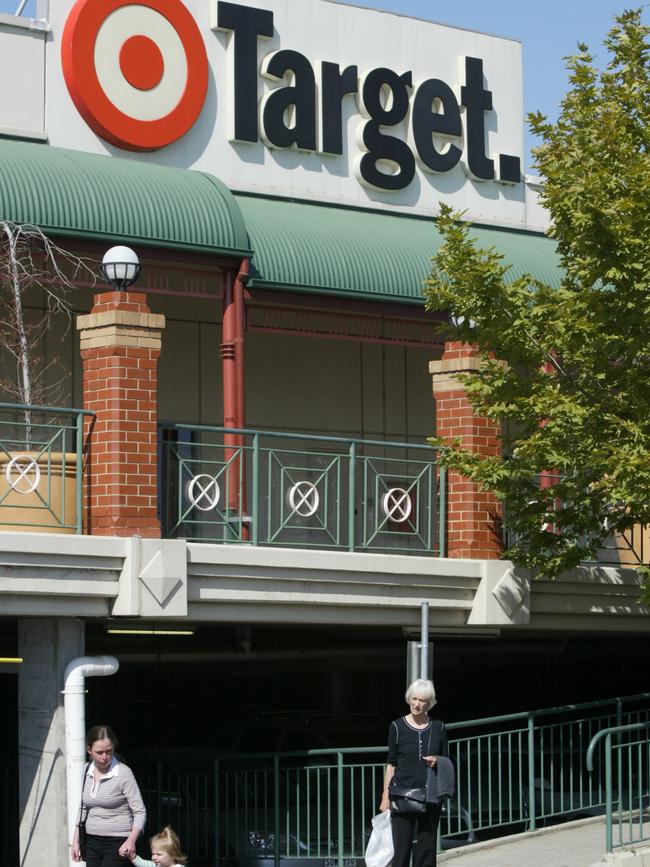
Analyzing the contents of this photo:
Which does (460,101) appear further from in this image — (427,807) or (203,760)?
(427,807)

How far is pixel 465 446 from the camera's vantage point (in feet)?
49.0

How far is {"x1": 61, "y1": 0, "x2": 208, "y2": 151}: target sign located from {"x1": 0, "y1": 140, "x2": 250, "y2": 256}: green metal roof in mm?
1106

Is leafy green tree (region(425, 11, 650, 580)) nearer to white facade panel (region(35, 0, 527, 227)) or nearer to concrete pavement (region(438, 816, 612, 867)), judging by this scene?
concrete pavement (region(438, 816, 612, 867))

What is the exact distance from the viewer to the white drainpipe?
12.2m

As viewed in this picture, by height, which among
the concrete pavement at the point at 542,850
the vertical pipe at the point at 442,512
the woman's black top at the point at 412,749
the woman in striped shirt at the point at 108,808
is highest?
the vertical pipe at the point at 442,512

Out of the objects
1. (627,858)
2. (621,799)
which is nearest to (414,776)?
(627,858)

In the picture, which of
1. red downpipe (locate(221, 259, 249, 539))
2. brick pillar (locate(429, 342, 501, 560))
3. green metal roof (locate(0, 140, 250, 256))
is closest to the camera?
green metal roof (locate(0, 140, 250, 256))

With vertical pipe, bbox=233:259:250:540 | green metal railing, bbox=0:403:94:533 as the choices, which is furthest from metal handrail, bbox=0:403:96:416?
vertical pipe, bbox=233:259:250:540

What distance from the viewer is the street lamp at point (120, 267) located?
12664 mm

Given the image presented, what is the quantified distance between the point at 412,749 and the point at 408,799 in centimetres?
32

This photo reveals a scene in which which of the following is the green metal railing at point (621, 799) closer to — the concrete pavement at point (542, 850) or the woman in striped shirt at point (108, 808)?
the concrete pavement at point (542, 850)

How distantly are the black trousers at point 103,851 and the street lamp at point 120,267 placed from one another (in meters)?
4.33

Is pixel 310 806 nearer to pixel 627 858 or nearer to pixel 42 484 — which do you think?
pixel 627 858

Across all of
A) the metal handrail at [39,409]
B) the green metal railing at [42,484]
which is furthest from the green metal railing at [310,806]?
the metal handrail at [39,409]
